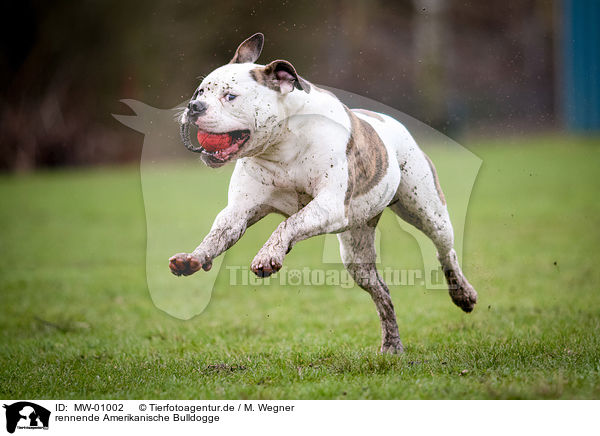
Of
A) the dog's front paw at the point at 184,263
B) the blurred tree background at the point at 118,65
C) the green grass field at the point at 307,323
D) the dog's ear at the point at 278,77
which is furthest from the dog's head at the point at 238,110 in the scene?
the blurred tree background at the point at 118,65

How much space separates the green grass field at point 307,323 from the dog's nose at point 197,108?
1.62 m

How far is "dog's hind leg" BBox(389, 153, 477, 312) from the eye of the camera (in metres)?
4.77

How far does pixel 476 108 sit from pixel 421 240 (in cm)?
1170

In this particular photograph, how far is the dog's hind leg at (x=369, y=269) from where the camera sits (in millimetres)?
4941

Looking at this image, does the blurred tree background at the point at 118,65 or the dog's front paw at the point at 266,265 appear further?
the blurred tree background at the point at 118,65

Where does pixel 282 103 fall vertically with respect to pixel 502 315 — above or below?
above

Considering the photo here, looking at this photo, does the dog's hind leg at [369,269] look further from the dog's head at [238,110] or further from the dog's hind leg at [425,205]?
the dog's head at [238,110]

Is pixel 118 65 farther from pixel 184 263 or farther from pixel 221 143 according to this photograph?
pixel 184 263

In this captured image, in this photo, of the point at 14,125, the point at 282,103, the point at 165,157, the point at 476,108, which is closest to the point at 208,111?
the point at 282,103

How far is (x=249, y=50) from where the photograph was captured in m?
4.48

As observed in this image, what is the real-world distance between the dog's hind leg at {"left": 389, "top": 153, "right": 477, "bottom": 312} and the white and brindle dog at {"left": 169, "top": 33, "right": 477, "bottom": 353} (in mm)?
36

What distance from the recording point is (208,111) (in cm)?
397
